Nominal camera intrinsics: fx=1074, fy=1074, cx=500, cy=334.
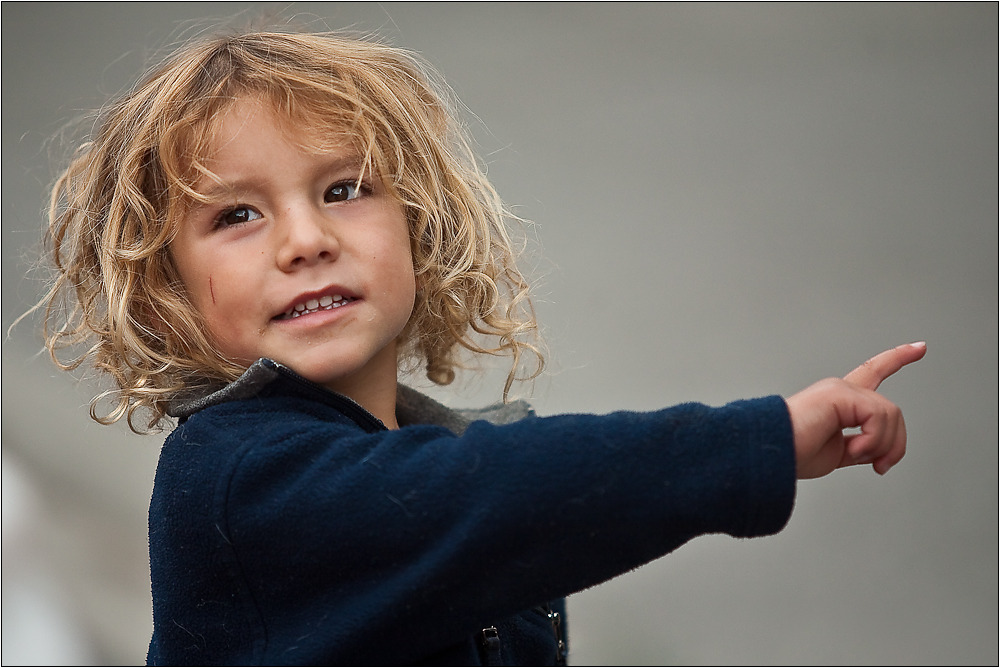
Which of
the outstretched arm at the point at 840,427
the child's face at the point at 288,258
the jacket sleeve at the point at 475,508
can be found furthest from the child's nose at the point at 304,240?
the outstretched arm at the point at 840,427

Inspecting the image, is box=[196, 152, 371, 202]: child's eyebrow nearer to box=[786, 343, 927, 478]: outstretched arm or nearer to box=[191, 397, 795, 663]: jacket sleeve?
box=[191, 397, 795, 663]: jacket sleeve

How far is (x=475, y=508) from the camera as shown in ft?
1.41

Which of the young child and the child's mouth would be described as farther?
the child's mouth

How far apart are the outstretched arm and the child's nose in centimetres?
24

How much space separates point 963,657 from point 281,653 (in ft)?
3.37

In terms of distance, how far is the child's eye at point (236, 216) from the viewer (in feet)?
1.85

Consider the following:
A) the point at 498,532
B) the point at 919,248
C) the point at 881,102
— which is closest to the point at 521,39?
the point at 881,102

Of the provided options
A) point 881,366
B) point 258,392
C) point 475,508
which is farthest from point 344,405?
point 881,366

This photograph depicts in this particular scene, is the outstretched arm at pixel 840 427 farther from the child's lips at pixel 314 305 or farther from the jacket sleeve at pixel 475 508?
the child's lips at pixel 314 305

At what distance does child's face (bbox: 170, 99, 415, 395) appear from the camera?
1.80 ft

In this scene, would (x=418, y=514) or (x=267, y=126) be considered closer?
(x=418, y=514)

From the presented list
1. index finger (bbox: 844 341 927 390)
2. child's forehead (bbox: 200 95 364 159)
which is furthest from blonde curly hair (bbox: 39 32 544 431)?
index finger (bbox: 844 341 927 390)

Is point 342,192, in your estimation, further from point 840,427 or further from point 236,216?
point 840,427

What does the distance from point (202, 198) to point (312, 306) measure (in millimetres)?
83
